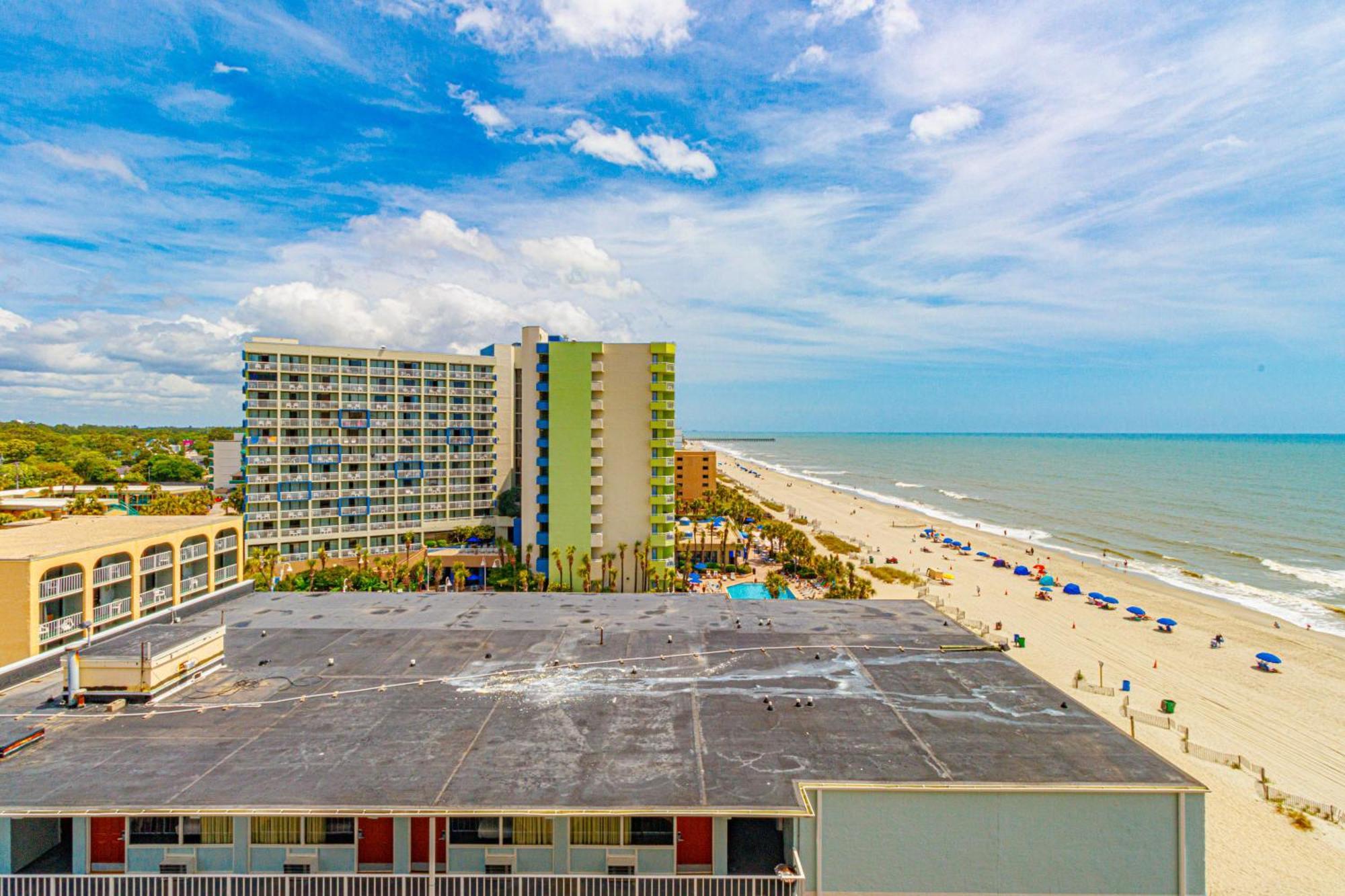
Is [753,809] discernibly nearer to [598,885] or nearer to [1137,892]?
[598,885]

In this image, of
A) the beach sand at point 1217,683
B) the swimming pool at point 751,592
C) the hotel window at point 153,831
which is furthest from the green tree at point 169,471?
the hotel window at point 153,831

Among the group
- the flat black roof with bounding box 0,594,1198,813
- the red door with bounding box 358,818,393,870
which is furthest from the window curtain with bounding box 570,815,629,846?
the red door with bounding box 358,818,393,870

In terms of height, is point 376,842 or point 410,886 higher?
point 376,842

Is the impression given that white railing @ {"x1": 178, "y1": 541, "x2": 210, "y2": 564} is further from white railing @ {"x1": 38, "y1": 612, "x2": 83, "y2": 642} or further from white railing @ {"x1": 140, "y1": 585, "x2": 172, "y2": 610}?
white railing @ {"x1": 38, "y1": 612, "x2": 83, "y2": 642}

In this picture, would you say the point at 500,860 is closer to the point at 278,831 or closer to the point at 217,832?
the point at 278,831

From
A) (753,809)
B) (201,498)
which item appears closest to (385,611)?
(753,809)

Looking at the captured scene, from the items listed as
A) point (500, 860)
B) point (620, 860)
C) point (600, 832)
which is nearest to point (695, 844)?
point (620, 860)
